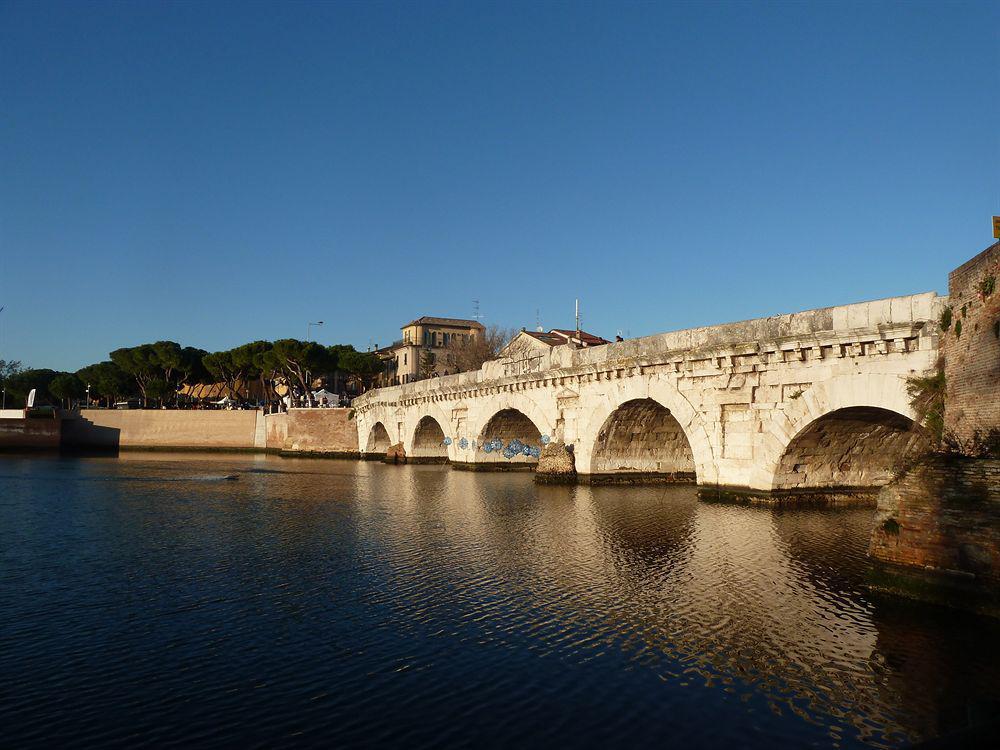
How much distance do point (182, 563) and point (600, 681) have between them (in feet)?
33.7

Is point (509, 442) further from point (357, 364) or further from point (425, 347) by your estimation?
point (425, 347)

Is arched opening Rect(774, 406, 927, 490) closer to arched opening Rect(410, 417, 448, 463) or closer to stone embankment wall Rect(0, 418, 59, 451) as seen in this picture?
arched opening Rect(410, 417, 448, 463)

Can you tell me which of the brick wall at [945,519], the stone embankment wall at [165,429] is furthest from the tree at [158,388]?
the brick wall at [945,519]

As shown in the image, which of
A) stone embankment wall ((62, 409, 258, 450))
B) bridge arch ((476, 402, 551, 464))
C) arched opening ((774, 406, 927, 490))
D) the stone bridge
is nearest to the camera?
the stone bridge

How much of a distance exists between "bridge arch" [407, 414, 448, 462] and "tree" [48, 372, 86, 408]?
6686 centimetres

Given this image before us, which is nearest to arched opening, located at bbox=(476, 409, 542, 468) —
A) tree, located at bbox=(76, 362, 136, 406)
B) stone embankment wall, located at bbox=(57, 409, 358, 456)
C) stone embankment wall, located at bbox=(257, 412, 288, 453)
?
stone embankment wall, located at bbox=(257, 412, 288, 453)

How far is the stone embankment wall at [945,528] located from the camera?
10414mm

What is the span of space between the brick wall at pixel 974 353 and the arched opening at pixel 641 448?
15.1m

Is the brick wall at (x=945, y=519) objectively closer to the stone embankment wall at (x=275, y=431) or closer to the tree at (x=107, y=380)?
the stone embankment wall at (x=275, y=431)

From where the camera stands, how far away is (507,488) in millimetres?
32125

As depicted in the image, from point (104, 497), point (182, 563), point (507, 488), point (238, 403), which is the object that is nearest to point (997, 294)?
point (182, 563)

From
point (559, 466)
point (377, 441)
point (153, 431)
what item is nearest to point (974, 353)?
point (559, 466)

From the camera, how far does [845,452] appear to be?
23.1 meters

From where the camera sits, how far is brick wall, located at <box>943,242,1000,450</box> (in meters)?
12.7
